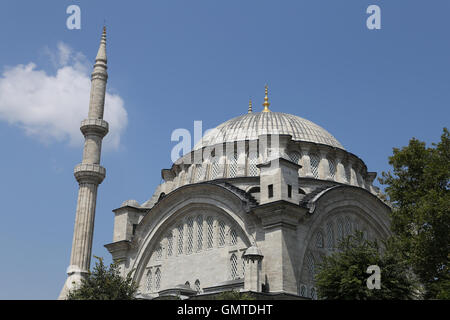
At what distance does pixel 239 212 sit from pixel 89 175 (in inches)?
350

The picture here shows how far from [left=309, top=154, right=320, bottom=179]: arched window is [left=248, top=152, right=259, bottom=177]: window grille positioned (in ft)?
10.8

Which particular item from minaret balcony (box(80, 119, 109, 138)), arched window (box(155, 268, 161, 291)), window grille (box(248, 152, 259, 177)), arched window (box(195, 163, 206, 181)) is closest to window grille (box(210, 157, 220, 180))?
arched window (box(195, 163, 206, 181))

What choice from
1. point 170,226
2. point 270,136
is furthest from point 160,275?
point 270,136

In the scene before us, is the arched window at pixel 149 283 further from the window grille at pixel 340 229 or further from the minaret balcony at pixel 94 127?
the window grille at pixel 340 229

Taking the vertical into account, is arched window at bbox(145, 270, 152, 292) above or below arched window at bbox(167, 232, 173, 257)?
below

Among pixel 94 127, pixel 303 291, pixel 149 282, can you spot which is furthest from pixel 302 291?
pixel 94 127

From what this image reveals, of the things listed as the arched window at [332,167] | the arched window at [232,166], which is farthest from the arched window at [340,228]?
the arched window at [232,166]

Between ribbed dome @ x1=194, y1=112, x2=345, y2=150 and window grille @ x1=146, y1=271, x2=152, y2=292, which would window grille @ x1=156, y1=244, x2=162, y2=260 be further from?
ribbed dome @ x1=194, y1=112, x2=345, y2=150

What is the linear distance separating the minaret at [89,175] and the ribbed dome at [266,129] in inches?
253

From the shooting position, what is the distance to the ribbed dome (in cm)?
3316

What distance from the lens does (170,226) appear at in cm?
3017
